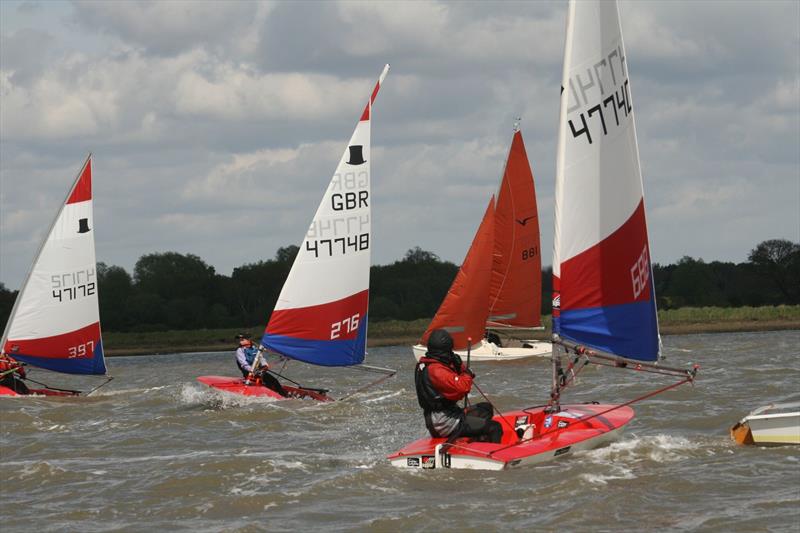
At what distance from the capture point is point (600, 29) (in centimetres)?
1377

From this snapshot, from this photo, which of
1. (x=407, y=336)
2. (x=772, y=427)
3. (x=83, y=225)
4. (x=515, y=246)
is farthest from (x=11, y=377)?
(x=407, y=336)

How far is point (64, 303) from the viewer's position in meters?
28.2

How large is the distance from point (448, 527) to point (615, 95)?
5.76m

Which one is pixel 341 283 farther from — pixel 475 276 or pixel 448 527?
pixel 448 527

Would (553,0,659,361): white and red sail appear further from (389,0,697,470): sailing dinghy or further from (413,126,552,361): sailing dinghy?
(413,126,552,361): sailing dinghy

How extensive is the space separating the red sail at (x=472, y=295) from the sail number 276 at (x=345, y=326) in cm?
781

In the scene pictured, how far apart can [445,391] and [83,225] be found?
1744cm

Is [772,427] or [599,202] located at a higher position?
[599,202]

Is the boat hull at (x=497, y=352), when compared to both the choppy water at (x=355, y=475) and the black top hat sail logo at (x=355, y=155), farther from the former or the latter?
the black top hat sail logo at (x=355, y=155)

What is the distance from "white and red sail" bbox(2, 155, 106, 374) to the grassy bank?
28703 mm

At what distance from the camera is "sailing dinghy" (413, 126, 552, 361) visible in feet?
105

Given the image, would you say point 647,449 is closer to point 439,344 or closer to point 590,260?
point 590,260

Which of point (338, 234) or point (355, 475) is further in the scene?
point (338, 234)

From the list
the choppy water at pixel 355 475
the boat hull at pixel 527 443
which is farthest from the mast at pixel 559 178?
the choppy water at pixel 355 475
